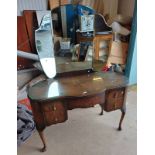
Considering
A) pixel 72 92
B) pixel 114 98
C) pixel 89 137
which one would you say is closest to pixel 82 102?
pixel 72 92

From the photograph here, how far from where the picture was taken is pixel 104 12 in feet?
7.27

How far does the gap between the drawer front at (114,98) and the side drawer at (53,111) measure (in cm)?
42

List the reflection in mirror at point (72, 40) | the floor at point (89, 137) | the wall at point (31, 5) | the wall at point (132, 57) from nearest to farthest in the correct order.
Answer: the floor at point (89, 137) → the reflection in mirror at point (72, 40) → the wall at point (31, 5) → the wall at point (132, 57)

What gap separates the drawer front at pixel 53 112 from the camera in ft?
4.77

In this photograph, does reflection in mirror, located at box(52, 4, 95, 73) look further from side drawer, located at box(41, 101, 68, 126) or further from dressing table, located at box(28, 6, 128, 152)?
side drawer, located at box(41, 101, 68, 126)

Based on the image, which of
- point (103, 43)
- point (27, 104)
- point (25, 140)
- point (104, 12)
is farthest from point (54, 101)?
point (104, 12)

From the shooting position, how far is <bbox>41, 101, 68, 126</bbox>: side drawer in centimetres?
145

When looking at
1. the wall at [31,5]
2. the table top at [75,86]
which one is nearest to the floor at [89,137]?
the table top at [75,86]

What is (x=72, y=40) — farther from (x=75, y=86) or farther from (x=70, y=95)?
(x=70, y=95)

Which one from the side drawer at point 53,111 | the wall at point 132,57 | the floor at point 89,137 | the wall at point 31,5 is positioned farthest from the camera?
the wall at point 132,57

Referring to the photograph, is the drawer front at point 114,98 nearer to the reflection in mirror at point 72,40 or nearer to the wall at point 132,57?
the reflection in mirror at point 72,40
